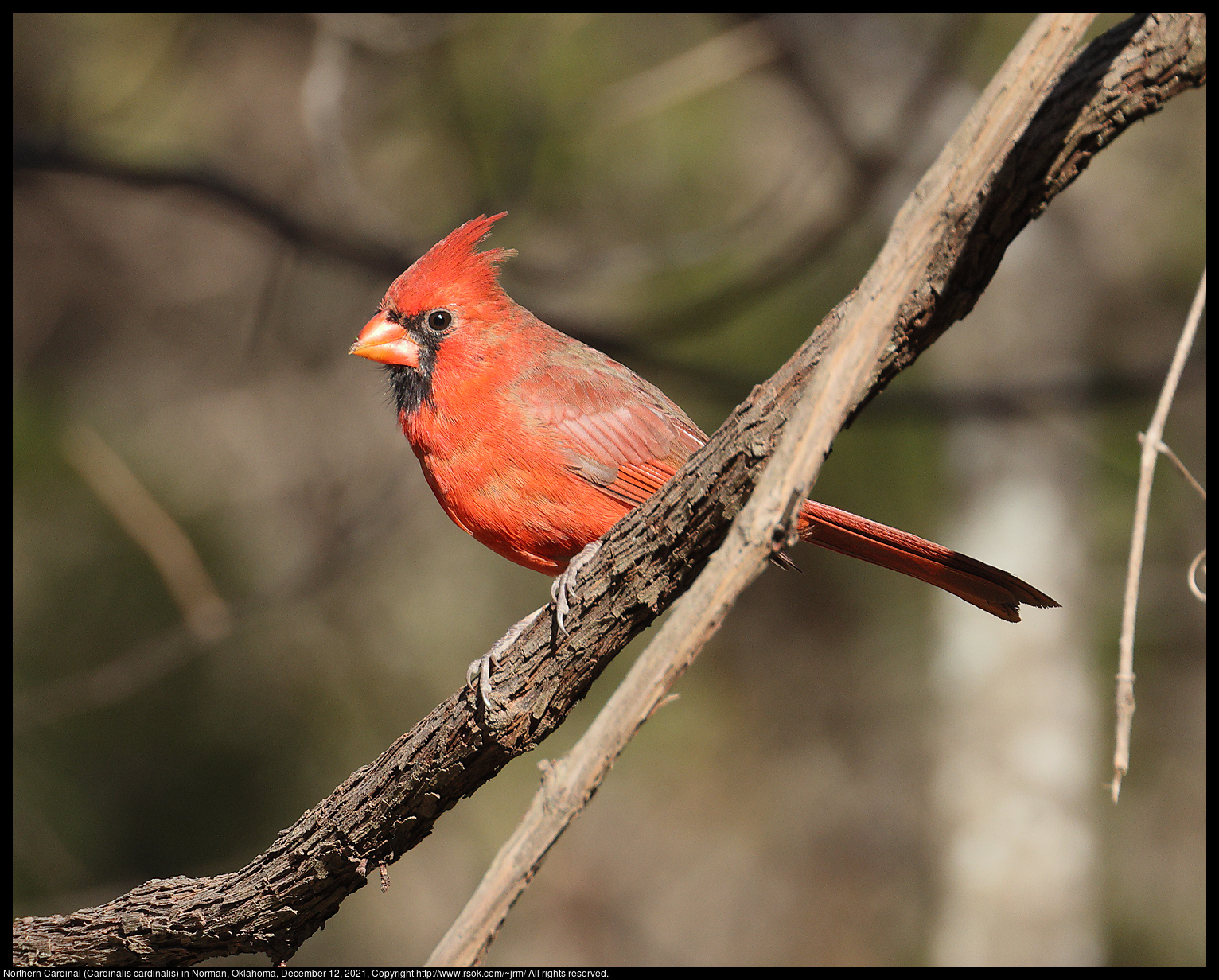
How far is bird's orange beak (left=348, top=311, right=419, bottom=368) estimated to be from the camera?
285cm

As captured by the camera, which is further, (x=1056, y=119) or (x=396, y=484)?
(x=396, y=484)

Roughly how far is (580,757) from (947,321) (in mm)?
795

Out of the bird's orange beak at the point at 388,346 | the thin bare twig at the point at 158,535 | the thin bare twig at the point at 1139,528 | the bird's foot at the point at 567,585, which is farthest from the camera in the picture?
the thin bare twig at the point at 158,535

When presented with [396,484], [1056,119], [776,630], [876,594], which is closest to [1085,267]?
[876,594]

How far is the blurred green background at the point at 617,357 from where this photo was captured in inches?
192

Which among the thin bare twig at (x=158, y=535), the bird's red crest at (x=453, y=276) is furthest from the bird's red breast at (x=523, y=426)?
the thin bare twig at (x=158, y=535)

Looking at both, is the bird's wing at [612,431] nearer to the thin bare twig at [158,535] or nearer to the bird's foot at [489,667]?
the bird's foot at [489,667]

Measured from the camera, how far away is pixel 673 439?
2.73m

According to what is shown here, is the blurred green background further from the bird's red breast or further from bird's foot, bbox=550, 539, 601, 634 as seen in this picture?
bird's foot, bbox=550, 539, 601, 634

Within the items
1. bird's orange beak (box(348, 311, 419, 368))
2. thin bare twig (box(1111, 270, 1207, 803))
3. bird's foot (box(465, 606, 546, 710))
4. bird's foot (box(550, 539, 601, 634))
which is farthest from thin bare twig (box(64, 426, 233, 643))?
thin bare twig (box(1111, 270, 1207, 803))

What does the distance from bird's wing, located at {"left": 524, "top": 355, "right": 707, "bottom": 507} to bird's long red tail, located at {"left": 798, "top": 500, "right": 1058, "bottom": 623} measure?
0.43 m

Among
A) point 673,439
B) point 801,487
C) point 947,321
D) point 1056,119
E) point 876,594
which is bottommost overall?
point 801,487

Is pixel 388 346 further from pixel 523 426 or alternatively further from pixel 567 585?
pixel 567 585

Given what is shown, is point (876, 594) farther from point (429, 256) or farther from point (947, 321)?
point (947, 321)
